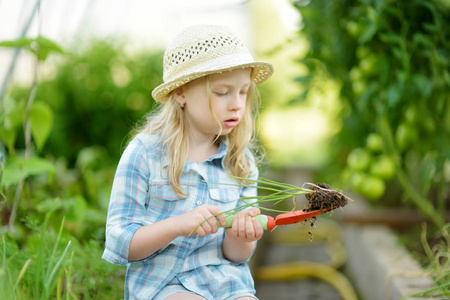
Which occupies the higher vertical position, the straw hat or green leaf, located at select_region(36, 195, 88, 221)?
the straw hat

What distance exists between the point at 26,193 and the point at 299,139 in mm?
6199

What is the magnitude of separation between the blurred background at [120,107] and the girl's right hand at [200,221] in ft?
1.06

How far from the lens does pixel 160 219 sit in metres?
1.41

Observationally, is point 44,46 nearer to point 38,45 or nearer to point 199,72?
point 38,45

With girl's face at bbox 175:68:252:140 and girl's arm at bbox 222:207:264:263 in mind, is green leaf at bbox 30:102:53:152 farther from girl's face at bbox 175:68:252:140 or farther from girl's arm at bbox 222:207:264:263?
girl's arm at bbox 222:207:264:263

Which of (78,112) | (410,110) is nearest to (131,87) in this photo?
(78,112)

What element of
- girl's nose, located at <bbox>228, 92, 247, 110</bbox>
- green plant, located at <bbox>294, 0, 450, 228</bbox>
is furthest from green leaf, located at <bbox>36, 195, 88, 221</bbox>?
green plant, located at <bbox>294, 0, 450, 228</bbox>

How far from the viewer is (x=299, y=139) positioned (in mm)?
8109

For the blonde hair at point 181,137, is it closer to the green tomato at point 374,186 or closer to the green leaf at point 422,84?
the green leaf at point 422,84

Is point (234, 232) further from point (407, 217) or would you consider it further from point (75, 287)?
point (407, 217)

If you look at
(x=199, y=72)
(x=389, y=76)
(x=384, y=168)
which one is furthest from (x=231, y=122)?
(x=384, y=168)

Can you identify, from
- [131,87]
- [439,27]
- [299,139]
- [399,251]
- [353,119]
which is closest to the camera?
[439,27]

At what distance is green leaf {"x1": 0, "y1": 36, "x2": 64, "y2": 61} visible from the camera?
6.18 ft

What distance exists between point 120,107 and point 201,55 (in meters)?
2.57
